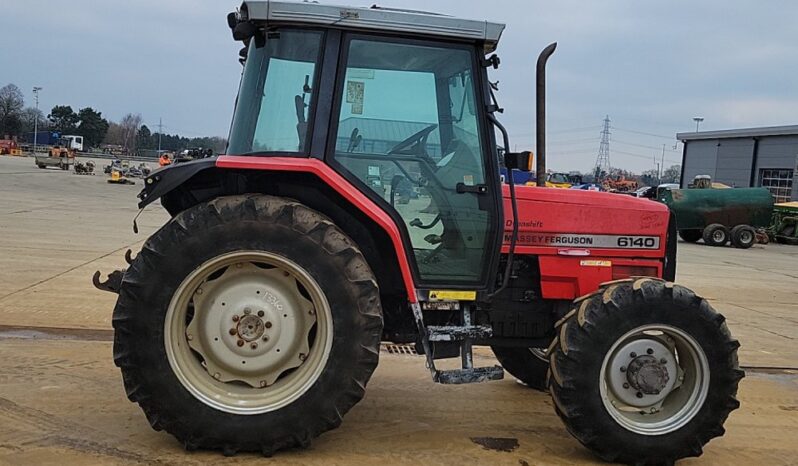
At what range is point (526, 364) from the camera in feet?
18.7

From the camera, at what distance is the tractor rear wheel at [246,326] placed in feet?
12.4

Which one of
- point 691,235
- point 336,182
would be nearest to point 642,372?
point 336,182

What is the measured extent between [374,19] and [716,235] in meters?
22.9

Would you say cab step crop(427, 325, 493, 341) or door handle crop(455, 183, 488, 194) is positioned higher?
door handle crop(455, 183, 488, 194)

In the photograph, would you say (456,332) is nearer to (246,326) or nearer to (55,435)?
(246,326)

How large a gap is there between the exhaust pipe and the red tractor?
0.05 feet

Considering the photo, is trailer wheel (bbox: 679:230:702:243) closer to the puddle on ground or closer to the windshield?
the puddle on ground

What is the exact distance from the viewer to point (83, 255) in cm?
1148

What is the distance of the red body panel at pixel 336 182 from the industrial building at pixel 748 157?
131 feet

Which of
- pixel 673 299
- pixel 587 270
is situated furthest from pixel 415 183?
pixel 673 299

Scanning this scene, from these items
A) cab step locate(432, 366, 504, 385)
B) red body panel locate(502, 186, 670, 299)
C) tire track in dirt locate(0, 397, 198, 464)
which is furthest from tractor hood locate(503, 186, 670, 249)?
tire track in dirt locate(0, 397, 198, 464)

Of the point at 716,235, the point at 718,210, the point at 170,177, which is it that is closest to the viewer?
the point at 170,177

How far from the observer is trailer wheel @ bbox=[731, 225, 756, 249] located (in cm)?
2383

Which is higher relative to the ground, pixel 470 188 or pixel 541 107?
pixel 541 107
